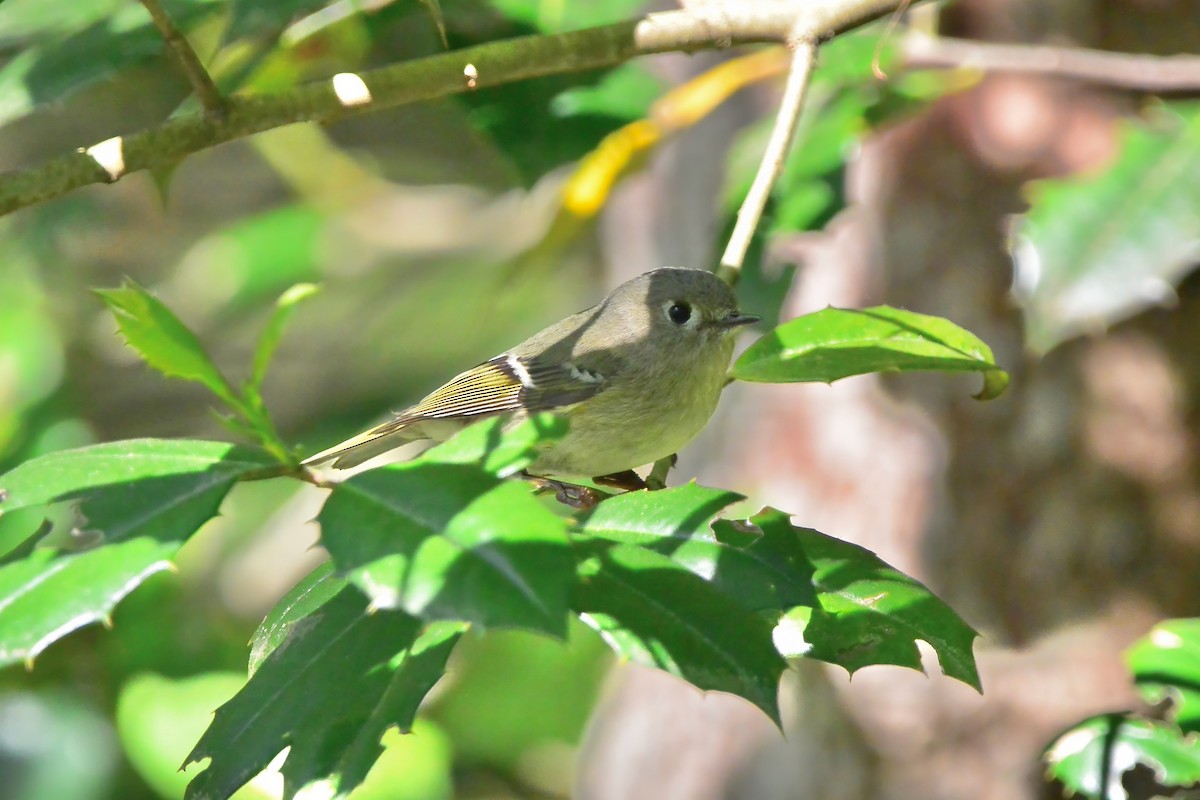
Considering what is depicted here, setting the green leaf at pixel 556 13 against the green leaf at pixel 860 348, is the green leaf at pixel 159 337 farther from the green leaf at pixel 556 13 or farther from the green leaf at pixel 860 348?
the green leaf at pixel 556 13

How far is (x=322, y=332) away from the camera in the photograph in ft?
17.6

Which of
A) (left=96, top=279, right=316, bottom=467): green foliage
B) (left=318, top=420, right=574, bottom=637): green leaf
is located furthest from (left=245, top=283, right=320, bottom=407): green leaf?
(left=318, top=420, right=574, bottom=637): green leaf

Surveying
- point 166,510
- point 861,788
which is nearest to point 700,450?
point 861,788

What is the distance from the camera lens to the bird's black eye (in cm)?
228

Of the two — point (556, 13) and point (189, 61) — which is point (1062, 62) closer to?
point (556, 13)

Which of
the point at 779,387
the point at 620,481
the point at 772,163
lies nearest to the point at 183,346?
the point at 772,163

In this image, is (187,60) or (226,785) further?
(187,60)

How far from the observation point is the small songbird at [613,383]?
2080 mm

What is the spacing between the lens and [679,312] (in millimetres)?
2293

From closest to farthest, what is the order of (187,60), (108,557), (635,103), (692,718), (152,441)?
1. (108,557)
2. (152,441)
3. (187,60)
4. (635,103)
5. (692,718)

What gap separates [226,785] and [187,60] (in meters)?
0.82

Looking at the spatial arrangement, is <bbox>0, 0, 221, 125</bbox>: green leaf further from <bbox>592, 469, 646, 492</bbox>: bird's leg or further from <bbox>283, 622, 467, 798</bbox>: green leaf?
<bbox>283, 622, 467, 798</bbox>: green leaf

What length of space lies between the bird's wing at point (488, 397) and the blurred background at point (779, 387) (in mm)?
377

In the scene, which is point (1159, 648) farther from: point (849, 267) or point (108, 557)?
point (849, 267)
